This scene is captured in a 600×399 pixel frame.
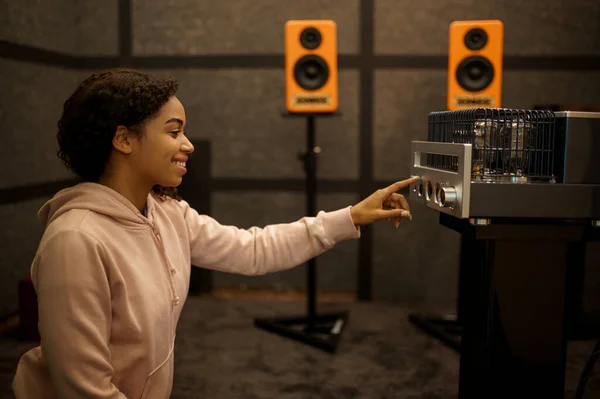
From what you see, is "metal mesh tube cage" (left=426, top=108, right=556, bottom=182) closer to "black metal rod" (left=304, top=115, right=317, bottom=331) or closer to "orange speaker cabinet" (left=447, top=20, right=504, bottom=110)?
"orange speaker cabinet" (left=447, top=20, right=504, bottom=110)

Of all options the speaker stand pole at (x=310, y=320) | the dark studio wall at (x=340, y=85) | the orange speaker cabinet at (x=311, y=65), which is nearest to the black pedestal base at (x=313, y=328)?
the speaker stand pole at (x=310, y=320)

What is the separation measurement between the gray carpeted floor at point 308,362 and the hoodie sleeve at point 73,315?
1.00m

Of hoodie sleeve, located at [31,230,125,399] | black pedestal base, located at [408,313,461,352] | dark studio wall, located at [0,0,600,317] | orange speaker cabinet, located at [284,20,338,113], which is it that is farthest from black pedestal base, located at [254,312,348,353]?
hoodie sleeve, located at [31,230,125,399]

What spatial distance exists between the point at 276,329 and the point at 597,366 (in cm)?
134

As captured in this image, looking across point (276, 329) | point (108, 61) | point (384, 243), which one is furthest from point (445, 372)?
point (108, 61)

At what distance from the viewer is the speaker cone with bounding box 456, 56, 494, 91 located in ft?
7.91

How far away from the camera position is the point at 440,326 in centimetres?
273

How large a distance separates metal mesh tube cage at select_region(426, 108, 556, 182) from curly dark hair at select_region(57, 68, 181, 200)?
0.69 meters

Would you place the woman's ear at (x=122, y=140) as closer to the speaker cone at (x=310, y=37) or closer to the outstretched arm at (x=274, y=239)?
the outstretched arm at (x=274, y=239)

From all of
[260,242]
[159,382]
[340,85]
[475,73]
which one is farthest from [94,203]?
[340,85]

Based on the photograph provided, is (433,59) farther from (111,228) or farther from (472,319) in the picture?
(111,228)

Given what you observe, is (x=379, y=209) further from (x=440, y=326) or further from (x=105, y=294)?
(x=440, y=326)

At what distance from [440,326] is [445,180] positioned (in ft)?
5.26

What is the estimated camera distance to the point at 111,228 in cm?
117
